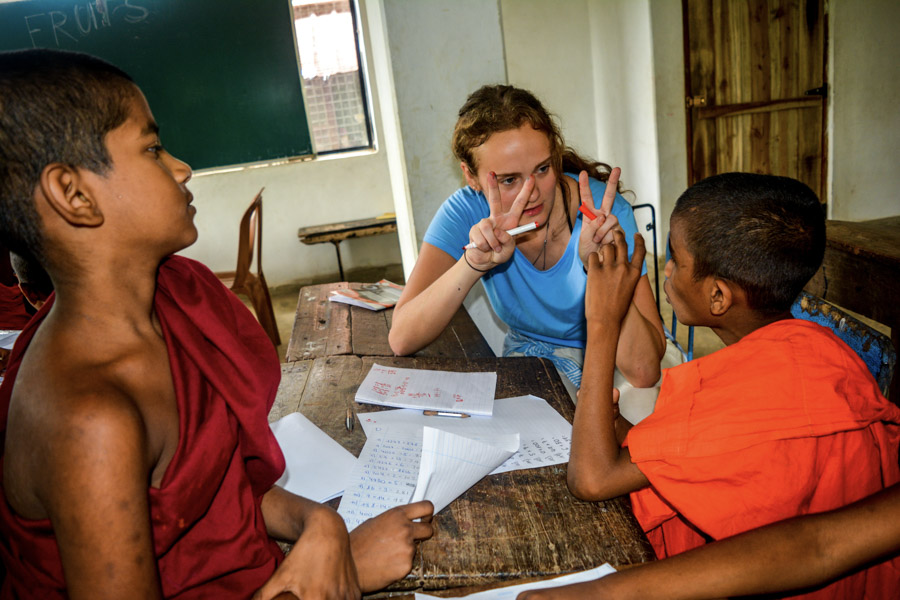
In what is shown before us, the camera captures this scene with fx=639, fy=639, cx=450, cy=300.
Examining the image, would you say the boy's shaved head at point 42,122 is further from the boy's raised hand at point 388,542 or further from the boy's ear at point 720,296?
the boy's ear at point 720,296

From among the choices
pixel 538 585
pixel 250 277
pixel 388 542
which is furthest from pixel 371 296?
pixel 250 277

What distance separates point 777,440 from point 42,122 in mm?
964

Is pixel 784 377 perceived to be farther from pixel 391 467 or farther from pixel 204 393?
pixel 204 393

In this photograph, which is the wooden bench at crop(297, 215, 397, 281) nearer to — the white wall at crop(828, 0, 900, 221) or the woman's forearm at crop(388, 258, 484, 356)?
the white wall at crop(828, 0, 900, 221)

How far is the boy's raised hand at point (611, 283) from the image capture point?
3.68 feet

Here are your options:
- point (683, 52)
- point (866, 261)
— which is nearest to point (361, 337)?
point (866, 261)

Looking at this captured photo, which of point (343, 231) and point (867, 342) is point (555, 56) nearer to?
point (343, 231)

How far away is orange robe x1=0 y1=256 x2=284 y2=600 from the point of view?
0.74m

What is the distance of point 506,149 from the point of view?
1.56 m

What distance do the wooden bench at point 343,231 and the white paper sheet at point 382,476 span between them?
14.2ft

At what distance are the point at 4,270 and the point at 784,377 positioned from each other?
2.52m

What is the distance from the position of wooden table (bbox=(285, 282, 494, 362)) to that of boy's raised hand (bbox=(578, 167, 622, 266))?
1.18 feet

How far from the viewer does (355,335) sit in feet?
5.82

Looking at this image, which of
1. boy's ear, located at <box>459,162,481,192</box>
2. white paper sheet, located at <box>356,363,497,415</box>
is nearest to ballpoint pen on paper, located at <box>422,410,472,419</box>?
white paper sheet, located at <box>356,363,497,415</box>
